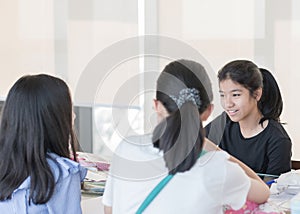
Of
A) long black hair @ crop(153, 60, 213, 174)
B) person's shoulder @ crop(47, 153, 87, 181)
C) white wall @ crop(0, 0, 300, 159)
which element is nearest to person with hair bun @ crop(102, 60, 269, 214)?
long black hair @ crop(153, 60, 213, 174)

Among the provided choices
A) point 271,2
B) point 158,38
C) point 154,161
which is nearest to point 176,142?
point 154,161

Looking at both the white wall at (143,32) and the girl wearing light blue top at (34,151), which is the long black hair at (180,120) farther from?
the white wall at (143,32)

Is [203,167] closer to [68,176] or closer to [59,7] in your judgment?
[68,176]

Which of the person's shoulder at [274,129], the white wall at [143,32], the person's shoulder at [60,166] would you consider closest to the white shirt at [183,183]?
the person's shoulder at [60,166]

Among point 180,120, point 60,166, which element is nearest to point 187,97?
point 180,120

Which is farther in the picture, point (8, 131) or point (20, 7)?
point (20, 7)

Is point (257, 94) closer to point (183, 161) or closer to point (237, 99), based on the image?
point (237, 99)

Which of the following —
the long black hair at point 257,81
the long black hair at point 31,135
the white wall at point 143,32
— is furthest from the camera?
the white wall at point 143,32

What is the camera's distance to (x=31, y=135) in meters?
1.44

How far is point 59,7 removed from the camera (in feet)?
12.8

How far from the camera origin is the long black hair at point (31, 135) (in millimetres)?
1425

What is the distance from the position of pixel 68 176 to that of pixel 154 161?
358 mm

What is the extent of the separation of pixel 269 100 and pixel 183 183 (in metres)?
1.04

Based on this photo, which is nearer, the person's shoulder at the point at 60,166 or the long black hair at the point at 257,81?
the person's shoulder at the point at 60,166
